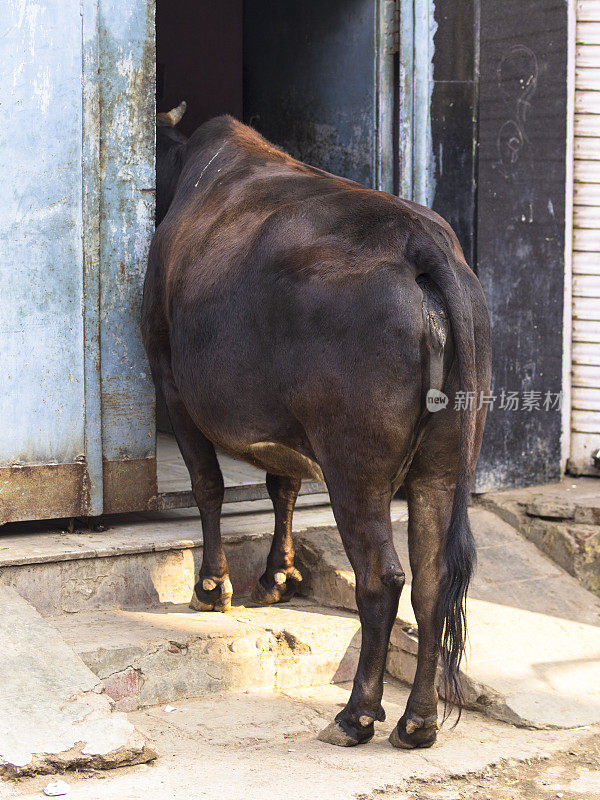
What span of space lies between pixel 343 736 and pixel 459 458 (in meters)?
1.11

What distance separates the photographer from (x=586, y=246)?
20.4ft

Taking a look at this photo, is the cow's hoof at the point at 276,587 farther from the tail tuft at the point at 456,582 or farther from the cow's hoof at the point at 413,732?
the tail tuft at the point at 456,582

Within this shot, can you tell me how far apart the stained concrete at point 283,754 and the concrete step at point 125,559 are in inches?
30.5

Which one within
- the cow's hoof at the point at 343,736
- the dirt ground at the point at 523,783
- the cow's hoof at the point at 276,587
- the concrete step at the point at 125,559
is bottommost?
the dirt ground at the point at 523,783

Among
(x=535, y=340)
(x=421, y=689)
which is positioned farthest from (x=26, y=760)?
(x=535, y=340)

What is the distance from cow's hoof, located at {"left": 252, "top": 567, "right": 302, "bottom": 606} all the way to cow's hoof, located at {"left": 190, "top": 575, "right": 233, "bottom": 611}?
→ 0.77 feet

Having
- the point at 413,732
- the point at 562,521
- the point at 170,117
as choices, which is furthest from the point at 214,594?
the point at 170,117

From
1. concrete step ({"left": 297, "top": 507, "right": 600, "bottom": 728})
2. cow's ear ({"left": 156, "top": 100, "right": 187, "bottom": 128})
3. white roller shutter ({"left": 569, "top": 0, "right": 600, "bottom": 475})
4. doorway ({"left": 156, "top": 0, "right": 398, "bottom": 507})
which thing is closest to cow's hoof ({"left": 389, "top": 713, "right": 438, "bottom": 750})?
concrete step ({"left": 297, "top": 507, "right": 600, "bottom": 728})

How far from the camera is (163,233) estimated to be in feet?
15.9

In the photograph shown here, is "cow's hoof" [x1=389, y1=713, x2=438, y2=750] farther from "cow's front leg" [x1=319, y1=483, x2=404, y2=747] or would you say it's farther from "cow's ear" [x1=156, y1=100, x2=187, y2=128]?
"cow's ear" [x1=156, y1=100, x2=187, y2=128]

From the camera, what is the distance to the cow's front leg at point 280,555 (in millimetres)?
4969

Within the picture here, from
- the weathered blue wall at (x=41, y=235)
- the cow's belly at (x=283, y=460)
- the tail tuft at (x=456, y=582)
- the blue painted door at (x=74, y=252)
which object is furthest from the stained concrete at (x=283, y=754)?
the weathered blue wall at (x=41, y=235)

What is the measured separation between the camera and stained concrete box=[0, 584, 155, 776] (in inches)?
137

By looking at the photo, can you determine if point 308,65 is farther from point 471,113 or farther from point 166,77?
point 166,77
